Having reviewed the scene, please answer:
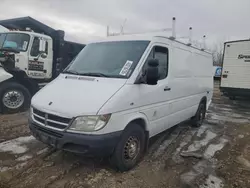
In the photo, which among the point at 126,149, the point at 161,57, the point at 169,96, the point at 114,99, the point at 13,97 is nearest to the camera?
the point at 114,99

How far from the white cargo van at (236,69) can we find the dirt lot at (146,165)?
6458 millimetres

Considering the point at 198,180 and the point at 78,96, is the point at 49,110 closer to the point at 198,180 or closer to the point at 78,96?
the point at 78,96

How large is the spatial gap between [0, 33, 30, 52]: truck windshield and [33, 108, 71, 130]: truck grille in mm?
5174

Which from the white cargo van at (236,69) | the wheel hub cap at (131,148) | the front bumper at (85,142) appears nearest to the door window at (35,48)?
the front bumper at (85,142)

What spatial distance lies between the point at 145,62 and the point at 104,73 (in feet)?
→ 2.39

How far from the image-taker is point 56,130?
12.4 ft

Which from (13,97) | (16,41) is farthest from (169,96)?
(16,41)

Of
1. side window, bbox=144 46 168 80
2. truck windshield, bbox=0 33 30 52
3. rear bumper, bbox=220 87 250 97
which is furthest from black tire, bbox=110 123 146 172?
rear bumper, bbox=220 87 250 97

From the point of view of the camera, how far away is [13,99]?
26.5 feet

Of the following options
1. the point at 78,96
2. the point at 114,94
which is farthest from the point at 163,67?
the point at 78,96

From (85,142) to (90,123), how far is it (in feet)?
0.89

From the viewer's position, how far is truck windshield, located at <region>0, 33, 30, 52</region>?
28.0 ft

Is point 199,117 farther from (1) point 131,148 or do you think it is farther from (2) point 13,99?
(2) point 13,99

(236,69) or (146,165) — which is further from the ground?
(236,69)
